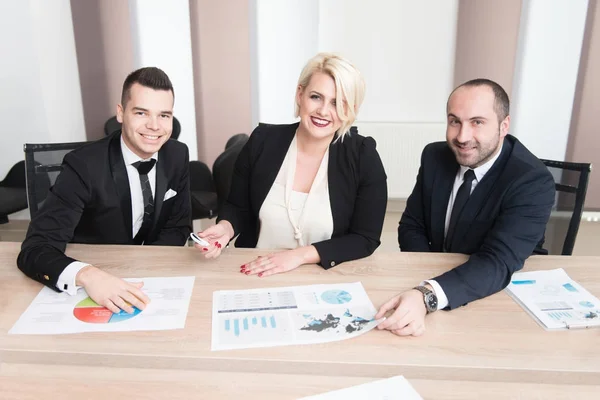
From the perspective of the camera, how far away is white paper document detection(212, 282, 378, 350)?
44.8 inches

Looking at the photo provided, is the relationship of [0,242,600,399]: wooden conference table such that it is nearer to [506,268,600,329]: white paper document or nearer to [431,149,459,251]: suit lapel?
[506,268,600,329]: white paper document

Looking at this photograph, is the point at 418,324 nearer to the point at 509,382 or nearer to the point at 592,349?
the point at 509,382

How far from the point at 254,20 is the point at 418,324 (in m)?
3.60

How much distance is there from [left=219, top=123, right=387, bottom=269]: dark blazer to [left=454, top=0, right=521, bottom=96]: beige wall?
113 inches

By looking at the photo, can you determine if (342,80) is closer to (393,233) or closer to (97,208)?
(97,208)

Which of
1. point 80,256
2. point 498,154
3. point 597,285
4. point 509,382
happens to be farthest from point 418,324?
point 80,256

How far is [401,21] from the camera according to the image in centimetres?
432

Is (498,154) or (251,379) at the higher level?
(498,154)

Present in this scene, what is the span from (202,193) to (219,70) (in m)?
1.50

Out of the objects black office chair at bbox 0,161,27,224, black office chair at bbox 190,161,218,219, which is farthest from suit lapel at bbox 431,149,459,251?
black office chair at bbox 0,161,27,224

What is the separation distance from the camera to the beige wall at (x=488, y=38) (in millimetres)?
4133

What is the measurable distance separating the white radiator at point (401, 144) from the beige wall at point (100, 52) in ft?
7.30

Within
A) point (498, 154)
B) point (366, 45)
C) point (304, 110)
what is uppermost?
point (366, 45)

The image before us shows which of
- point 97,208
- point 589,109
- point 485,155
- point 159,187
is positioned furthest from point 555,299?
point 589,109
